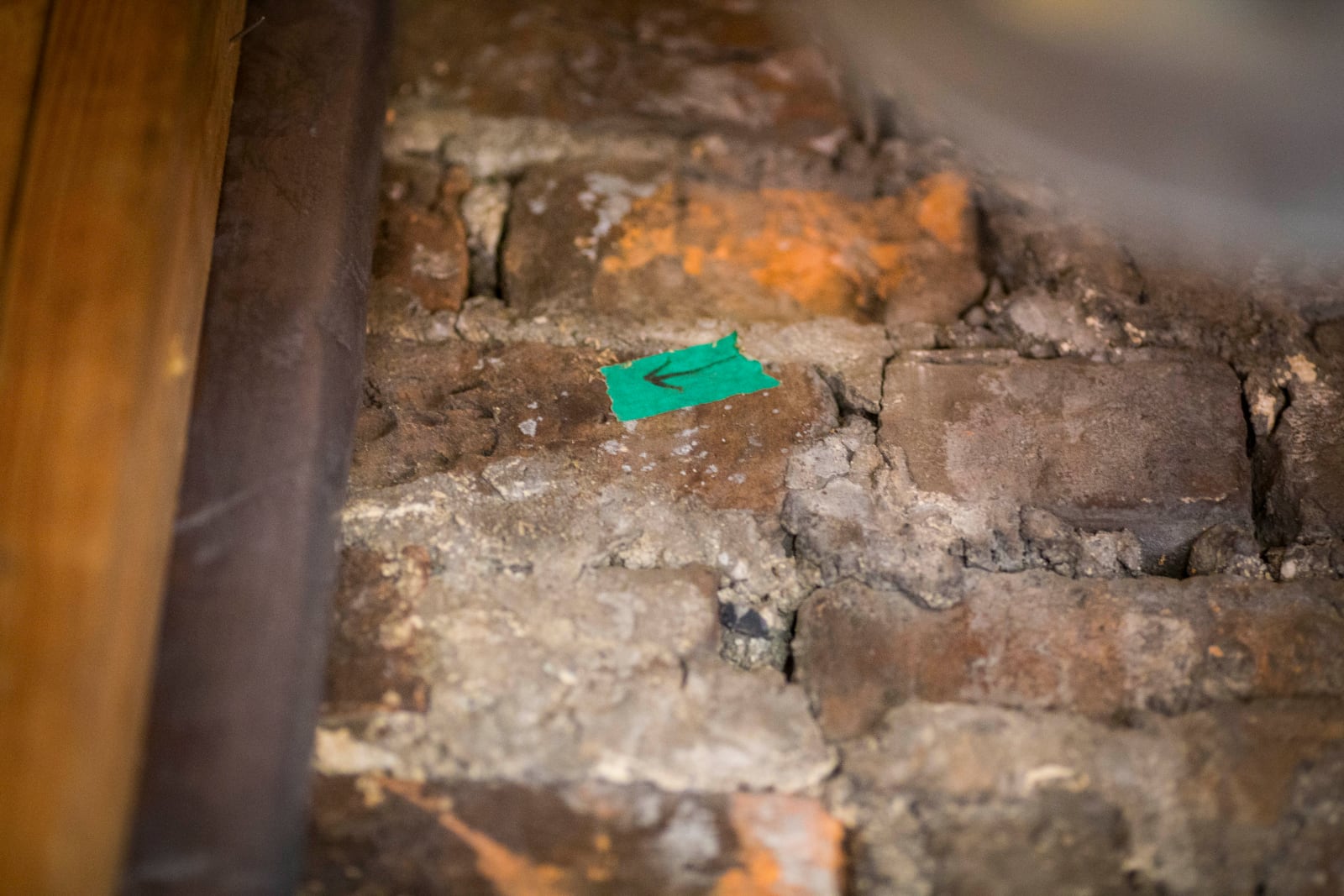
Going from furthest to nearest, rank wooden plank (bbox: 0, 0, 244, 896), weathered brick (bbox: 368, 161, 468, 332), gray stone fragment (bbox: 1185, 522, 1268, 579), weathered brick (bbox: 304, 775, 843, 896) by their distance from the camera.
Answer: weathered brick (bbox: 368, 161, 468, 332) → gray stone fragment (bbox: 1185, 522, 1268, 579) → weathered brick (bbox: 304, 775, 843, 896) → wooden plank (bbox: 0, 0, 244, 896)

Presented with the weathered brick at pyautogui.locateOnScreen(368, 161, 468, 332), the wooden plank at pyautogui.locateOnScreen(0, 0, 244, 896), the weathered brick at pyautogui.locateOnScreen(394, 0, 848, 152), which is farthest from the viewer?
the weathered brick at pyautogui.locateOnScreen(394, 0, 848, 152)

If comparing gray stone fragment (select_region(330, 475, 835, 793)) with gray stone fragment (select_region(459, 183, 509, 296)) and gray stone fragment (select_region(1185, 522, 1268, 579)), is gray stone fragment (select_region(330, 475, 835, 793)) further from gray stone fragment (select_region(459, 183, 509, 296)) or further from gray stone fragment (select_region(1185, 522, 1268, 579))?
gray stone fragment (select_region(1185, 522, 1268, 579))

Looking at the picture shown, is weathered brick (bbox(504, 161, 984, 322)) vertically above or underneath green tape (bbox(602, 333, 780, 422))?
above

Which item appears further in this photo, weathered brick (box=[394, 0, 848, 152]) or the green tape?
weathered brick (box=[394, 0, 848, 152])

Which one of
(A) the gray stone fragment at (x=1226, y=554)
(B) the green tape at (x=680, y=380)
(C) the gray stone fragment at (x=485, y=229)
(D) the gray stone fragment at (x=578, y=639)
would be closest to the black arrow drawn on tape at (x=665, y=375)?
(B) the green tape at (x=680, y=380)

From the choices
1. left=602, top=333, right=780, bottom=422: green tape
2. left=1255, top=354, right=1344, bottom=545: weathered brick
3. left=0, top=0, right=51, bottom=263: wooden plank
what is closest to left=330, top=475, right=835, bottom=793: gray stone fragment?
left=602, top=333, right=780, bottom=422: green tape

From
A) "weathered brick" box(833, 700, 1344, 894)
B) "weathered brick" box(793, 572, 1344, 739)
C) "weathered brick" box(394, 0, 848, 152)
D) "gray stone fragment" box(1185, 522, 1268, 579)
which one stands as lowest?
"weathered brick" box(833, 700, 1344, 894)

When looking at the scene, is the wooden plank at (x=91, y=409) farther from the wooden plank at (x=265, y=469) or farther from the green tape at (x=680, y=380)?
the green tape at (x=680, y=380)
